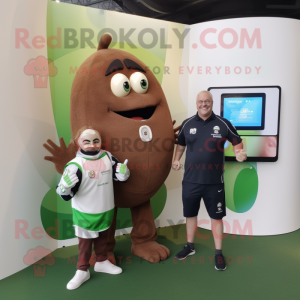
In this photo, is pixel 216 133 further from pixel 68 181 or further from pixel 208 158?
pixel 68 181

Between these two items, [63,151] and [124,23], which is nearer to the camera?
[63,151]

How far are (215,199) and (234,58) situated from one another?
1.69 meters

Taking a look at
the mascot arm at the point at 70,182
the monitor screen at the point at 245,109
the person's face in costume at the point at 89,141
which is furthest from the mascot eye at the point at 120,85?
the monitor screen at the point at 245,109

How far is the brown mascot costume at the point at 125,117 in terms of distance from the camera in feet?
7.61

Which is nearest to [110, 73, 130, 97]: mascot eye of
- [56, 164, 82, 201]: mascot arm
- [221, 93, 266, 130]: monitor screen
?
[56, 164, 82, 201]: mascot arm

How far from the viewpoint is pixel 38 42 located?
2688 mm

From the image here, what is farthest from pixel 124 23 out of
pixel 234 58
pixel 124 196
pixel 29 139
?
pixel 124 196

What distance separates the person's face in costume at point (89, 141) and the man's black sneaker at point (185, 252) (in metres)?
1.36

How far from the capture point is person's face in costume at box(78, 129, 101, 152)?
2178 mm

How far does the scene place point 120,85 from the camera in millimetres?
2355

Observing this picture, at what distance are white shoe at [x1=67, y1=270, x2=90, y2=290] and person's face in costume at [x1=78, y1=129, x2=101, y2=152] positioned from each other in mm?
1018

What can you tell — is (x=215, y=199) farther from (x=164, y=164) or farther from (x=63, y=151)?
(x=63, y=151)

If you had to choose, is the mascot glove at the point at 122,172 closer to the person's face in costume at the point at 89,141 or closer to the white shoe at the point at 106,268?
the person's face in costume at the point at 89,141

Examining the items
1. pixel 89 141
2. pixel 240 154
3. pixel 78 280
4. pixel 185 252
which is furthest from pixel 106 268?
pixel 240 154
